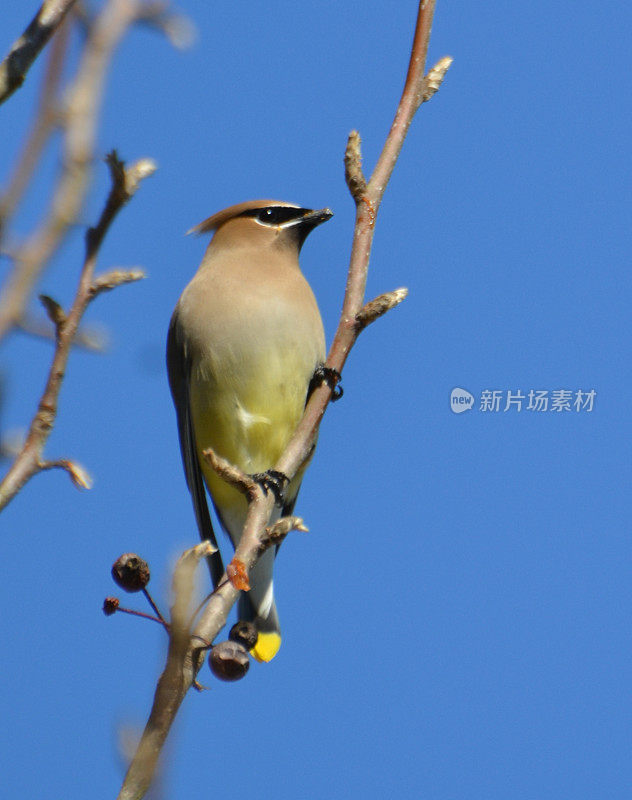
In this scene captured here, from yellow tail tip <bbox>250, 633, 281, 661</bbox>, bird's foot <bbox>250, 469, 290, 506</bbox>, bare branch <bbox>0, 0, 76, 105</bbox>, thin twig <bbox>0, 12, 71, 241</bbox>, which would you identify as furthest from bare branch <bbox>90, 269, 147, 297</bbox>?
yellow tail tip <bbox>250, 633, 281, 661</bbox>

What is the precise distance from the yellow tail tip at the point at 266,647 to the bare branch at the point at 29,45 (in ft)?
8.68

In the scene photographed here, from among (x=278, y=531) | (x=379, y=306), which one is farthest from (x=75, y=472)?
(x=379, y=306)

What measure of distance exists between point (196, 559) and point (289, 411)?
2.63 metres

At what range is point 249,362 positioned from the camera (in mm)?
3875

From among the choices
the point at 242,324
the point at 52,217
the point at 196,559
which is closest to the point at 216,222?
the point at 242,324

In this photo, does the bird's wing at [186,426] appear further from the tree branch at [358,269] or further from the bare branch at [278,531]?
the bare branch at [278,531]

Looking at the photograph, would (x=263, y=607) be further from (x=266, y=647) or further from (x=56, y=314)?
(x=56, y=314)

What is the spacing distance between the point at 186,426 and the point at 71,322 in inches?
106

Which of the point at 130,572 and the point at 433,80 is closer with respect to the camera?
the point at 130,572

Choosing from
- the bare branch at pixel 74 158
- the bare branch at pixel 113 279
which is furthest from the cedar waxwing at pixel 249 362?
the bare branch at pixel 113 279

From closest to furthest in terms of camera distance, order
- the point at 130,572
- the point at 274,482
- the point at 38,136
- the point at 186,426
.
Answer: the point at 130,572, the point at 38,136, the point at 274,482, the point at 186,426

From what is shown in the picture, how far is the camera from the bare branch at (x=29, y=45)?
150 centimetres

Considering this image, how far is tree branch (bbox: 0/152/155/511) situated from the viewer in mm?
1465

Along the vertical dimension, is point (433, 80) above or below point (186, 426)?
below
